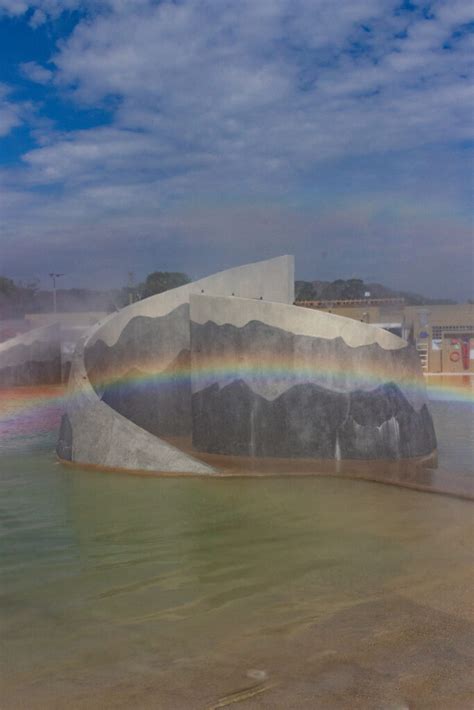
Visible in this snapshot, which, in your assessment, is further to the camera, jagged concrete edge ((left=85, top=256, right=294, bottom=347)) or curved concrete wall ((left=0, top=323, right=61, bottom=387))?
curved concrete wall ((left=0, top=323, right=61, bottom=387))

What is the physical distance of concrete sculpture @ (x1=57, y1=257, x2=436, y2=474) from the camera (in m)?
10.4

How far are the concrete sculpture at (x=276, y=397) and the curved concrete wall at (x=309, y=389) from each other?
14 mm

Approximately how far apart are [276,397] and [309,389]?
506 millimetres

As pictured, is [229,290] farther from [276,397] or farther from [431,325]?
[431,325]

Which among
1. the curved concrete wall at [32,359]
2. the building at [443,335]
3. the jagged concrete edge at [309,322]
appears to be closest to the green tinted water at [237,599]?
the jagged concrete edge at [309,322]

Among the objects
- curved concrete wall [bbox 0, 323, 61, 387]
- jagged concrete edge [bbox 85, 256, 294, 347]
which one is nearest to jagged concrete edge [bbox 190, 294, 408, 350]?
jagged concrete edge [bbox 85, 256, 294, 347]

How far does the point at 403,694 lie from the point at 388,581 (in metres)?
1.77

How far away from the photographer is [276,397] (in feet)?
35.3

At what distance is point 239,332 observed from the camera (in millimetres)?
11211

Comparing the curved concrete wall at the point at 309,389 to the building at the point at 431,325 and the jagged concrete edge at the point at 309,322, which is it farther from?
the building at the point at 431,325

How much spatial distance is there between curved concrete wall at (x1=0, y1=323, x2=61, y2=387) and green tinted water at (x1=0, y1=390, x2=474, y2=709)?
16804 mm

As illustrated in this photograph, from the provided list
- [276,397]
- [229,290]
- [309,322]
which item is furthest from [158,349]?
[309,322]

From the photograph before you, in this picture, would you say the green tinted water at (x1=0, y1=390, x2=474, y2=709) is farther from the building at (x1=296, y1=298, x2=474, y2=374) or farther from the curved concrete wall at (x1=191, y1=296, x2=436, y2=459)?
the building at (x1=296, y1=298, x2=474, y2=374)

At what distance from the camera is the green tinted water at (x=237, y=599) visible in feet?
11.8
